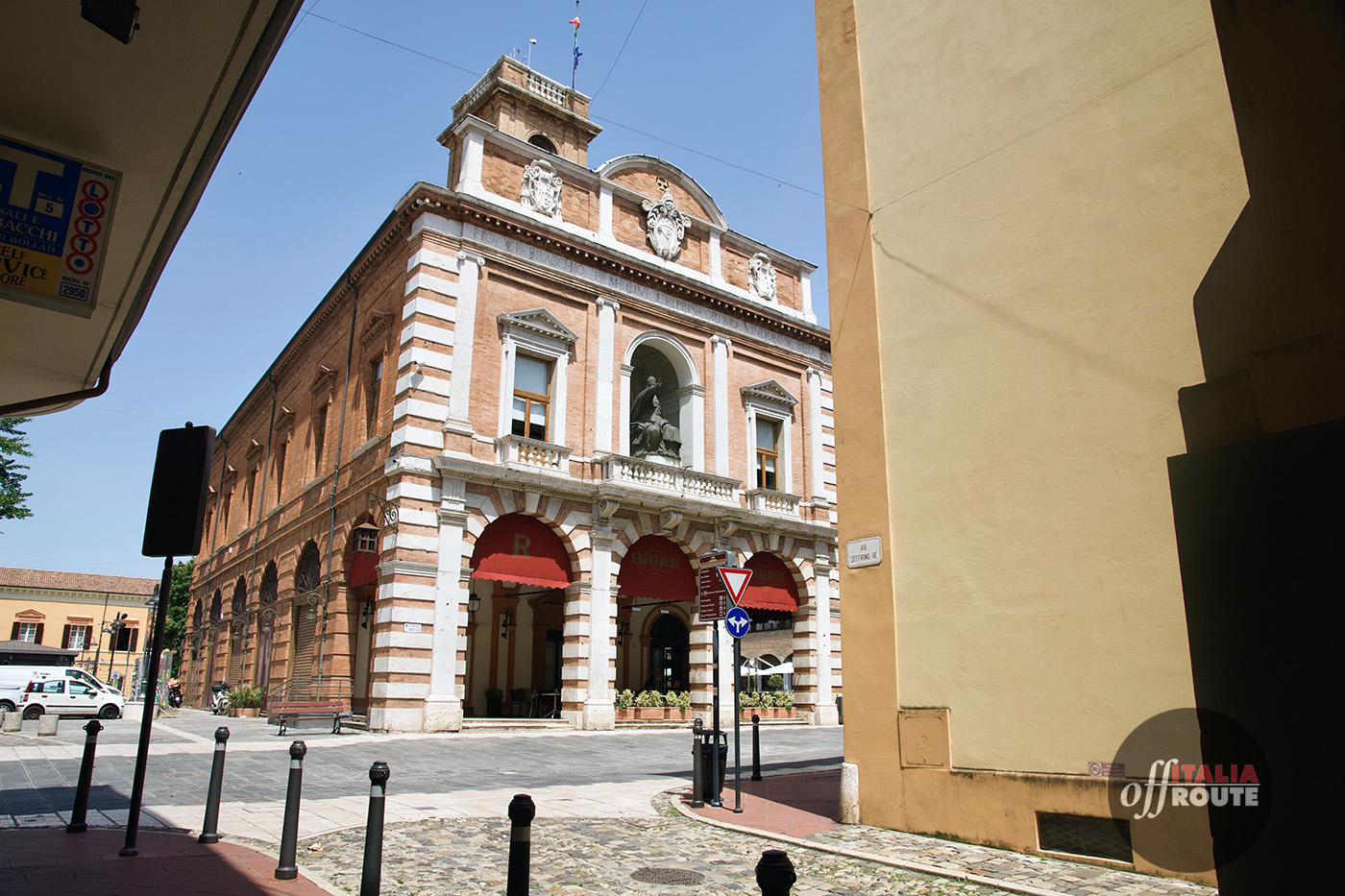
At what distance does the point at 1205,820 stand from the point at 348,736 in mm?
15852

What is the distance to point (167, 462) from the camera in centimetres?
702

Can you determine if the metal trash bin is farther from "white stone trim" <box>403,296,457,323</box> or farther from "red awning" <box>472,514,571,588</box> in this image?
"white stone trim" <box>403,296,457,323</box>

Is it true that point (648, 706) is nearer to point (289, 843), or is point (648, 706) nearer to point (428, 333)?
point (428, 333)

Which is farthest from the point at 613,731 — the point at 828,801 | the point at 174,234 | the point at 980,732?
the point at 174,234

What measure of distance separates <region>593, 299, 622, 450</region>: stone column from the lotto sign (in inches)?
688

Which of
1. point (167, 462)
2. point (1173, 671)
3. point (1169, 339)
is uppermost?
point (1169, 339)

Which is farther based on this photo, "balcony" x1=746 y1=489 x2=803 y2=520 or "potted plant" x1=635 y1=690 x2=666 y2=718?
"balcony" x1=746 y1=489 x2=803 y2=520

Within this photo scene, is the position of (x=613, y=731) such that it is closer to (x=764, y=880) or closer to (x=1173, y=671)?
(x=1173, y=671)

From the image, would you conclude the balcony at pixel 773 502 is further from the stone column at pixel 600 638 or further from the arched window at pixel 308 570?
the arched window at pixel 308 570

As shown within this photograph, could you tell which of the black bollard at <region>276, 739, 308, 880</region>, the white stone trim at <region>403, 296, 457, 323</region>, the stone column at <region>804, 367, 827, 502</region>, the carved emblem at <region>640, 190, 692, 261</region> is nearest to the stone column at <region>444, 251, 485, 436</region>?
the white stone trim at <region>403, 296, 457, 323</region>

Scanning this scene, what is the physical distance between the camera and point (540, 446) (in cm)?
2119

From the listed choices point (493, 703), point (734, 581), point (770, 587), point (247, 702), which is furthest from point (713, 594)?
point (247, 702)

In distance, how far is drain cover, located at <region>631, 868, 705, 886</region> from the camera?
20.7 feet

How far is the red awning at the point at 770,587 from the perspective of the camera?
25.2 m
